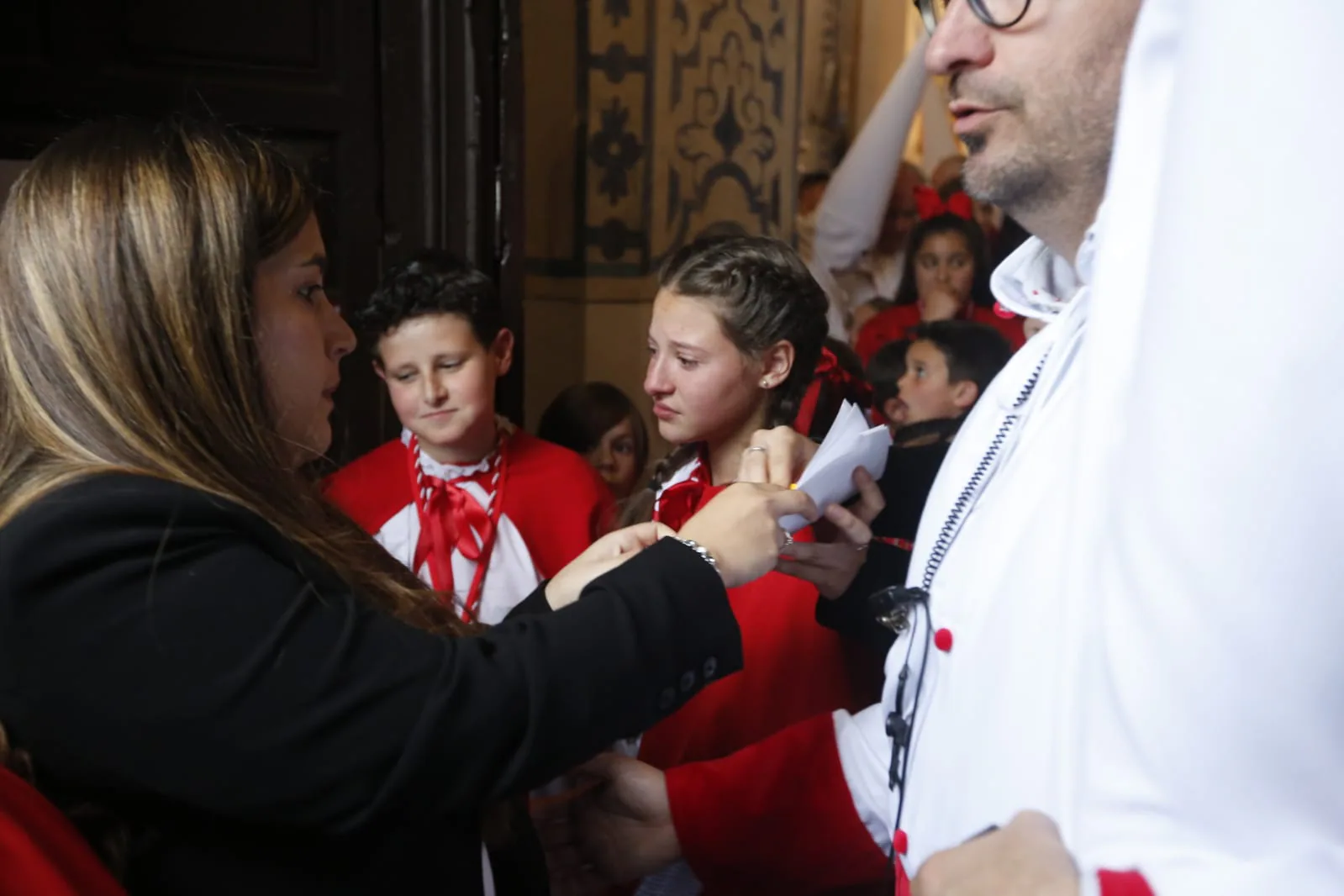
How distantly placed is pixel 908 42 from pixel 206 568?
4722 millimetres

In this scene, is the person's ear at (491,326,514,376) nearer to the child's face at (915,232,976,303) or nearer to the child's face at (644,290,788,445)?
the child's face at (644,290,788,445)

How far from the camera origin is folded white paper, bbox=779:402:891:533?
4.31 feet

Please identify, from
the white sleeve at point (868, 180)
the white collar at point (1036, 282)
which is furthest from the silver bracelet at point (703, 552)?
the white sleeve at point (868, 180)

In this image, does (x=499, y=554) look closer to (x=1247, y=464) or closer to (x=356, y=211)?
(x=356, y=211)

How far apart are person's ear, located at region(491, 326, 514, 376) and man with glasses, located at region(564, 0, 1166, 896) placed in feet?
5.19

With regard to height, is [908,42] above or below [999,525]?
above

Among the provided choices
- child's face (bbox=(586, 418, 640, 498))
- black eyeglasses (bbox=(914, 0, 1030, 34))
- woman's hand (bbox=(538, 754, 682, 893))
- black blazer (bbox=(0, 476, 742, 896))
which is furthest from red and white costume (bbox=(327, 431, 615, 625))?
black eyeglasses (bbox=(914, 0, 1030, 34))

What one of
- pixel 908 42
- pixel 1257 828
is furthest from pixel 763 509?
pixel 908 42

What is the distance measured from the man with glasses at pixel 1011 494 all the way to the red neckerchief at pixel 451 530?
1.33 meters

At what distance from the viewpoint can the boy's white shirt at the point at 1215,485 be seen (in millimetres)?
430

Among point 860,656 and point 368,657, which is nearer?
point 368,657

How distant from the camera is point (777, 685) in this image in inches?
65.7

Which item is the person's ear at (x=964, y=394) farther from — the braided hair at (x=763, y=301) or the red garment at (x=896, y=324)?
the braided hair at (x=763, y=301)

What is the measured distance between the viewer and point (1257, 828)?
0.47 m
